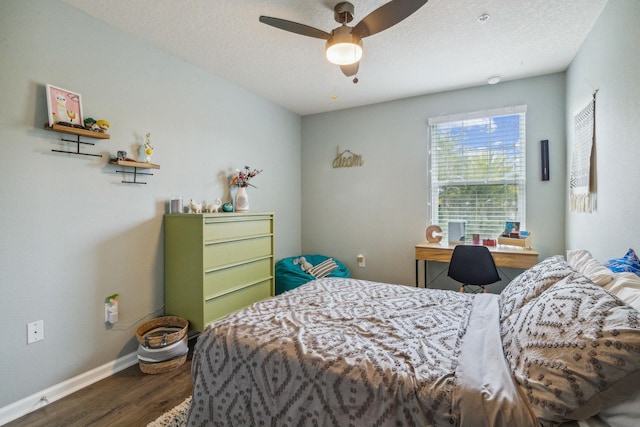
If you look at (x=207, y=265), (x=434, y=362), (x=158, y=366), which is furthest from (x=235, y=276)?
(x=434, y=362)

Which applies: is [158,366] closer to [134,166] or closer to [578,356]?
[134,166]

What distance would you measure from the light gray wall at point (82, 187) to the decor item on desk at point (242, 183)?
273 mm

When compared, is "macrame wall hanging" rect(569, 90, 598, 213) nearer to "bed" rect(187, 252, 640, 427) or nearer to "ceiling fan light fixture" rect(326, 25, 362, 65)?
"bed" rect(187, 252, 640, 427)

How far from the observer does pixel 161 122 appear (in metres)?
2.62

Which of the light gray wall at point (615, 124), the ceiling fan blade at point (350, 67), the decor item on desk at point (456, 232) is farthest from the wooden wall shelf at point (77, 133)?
the decor item on desk at point (456, 232)

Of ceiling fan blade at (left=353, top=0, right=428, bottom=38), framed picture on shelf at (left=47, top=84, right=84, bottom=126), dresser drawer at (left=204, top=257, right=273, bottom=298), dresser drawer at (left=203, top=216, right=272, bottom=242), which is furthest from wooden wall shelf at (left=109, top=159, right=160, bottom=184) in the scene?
ceiling fan blade at (left=353, top=0, right=428, bottom=38)

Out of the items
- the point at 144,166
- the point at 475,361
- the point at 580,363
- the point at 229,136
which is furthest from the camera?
the point at 229,136

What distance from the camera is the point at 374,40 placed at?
2.41 m

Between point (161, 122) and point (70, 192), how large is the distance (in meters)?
0.92

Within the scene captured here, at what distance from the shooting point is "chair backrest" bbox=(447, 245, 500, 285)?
113 inches

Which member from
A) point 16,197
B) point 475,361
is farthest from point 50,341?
point 475,361

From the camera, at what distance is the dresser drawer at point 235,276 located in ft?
8.19

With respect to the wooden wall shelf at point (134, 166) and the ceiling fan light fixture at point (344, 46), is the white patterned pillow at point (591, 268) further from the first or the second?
the wooden wall shelf at point (134, 166)

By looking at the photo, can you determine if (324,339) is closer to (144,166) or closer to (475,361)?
(475,361)
